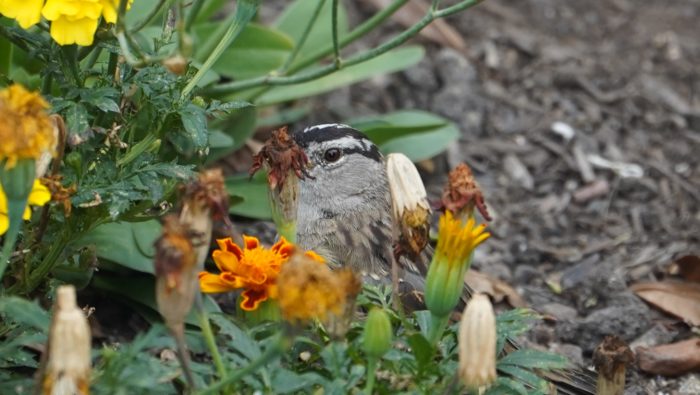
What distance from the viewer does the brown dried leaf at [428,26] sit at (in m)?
6.40

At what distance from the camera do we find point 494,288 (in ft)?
15.3

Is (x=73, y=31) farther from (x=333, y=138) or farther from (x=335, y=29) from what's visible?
(x=333, y=138)

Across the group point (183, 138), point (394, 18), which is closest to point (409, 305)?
point (183, 138)

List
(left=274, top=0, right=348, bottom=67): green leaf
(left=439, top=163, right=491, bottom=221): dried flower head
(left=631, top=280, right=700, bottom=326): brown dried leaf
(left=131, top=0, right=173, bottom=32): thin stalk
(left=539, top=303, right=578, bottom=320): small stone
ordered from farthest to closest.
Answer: (left=274, top=0, right=348, bottom=67): green leaf
(left=539, top=303, right=578, bottom=320): small stone
(left=631, top=280, right=700, bottom=326): brown dried leaf
(left=131, top=0, right=173, bottom=32): thin stalk
(left=439, top=163, right=491, bottom=221): dried flower head

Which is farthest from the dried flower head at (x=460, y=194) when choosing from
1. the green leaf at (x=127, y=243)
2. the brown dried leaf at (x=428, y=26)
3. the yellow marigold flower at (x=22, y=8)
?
the brown dried leaf at (x=428, y=26)

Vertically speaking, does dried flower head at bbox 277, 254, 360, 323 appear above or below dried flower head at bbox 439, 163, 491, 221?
below

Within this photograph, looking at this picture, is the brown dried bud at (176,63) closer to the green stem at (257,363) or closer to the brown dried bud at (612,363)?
the green stem at (257,363)

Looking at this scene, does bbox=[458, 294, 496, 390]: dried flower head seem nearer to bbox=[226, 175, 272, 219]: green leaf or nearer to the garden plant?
the garden plant

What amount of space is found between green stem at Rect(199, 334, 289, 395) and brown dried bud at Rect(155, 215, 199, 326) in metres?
0.15

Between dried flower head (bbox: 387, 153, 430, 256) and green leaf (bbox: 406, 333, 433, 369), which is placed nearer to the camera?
green leaf (bbox: 406, 333, 433, 369)

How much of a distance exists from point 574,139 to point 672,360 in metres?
2.02

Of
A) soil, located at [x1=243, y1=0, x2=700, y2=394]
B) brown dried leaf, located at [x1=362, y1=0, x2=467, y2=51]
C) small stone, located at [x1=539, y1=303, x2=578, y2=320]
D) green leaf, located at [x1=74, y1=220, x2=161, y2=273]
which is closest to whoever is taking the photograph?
green leaf, located at [x1=74, y1=220, x2=161, y2=273]

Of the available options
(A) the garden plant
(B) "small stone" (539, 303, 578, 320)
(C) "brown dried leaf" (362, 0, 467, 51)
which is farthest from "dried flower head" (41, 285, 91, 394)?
(C) "brown dried leaf" (362, 0, 467, 51)

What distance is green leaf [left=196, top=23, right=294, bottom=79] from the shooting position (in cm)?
500
